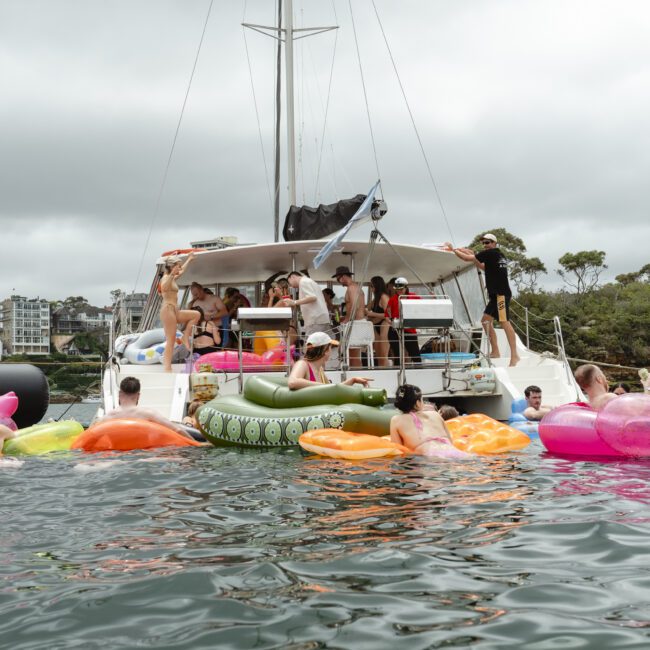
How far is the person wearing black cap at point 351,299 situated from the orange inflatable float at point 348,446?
11.5 feet

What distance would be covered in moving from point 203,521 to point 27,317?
178 meters

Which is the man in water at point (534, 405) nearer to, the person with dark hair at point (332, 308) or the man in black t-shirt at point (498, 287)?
the man in black t-shirt at point (498, 287)

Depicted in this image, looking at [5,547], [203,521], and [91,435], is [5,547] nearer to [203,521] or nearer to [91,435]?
[203,521]

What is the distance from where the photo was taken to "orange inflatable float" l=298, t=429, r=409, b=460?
24.3ft

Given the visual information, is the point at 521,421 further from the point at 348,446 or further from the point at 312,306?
the point at 312,306

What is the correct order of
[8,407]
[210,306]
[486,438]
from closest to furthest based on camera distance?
1. [486,438]
2. [8,407]
3. [210,306]

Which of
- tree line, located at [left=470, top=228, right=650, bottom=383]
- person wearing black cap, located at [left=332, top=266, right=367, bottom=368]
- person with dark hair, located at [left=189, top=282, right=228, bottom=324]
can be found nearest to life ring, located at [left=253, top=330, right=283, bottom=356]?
person wearing black cap, located at [left=332, top=266, right=367, bottom=368]

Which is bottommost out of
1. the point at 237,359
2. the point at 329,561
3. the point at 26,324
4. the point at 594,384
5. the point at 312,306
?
the point at 329,561

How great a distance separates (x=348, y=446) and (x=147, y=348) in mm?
5626

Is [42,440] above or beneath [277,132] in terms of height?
beneath

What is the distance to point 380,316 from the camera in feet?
39.8

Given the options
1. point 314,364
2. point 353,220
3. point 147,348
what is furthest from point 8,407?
point 353,220

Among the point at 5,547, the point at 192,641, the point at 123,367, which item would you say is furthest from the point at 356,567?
the point at 123,367

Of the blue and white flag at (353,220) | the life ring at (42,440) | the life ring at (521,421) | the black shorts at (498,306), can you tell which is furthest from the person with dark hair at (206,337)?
the life ring at (521,421)
